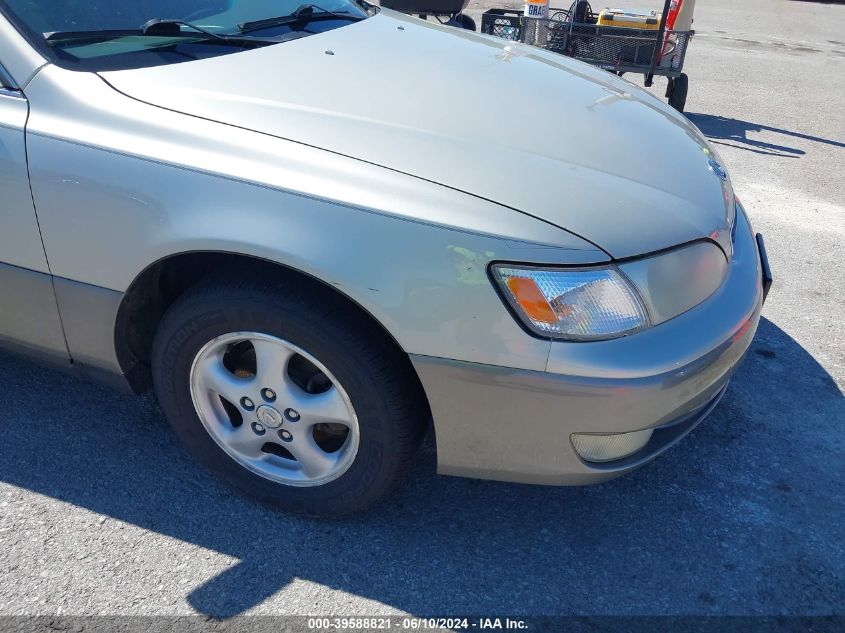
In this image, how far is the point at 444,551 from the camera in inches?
Answer: 85.4

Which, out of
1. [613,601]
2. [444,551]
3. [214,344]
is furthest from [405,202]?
[613,601]

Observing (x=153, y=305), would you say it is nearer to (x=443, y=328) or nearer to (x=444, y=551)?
(x=443, y=328)

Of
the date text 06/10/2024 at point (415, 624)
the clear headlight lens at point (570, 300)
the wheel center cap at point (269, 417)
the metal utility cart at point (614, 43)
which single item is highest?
the clear headlight lens at point (570, 300)

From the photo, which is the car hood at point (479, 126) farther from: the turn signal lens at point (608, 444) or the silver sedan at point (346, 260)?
the turn signal lens at point (608, 444)

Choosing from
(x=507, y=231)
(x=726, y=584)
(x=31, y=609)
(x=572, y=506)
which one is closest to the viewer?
(x=507, y=231)

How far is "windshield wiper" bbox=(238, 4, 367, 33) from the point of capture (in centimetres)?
255

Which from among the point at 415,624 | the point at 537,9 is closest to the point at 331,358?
the point at 415,624

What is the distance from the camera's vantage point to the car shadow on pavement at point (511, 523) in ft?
6.69

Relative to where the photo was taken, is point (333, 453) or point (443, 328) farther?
point (333, 453)

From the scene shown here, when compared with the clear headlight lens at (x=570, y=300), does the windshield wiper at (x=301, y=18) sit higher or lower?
higher

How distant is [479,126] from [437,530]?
3.96 feet

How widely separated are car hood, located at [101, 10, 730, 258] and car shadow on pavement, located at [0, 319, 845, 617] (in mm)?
873

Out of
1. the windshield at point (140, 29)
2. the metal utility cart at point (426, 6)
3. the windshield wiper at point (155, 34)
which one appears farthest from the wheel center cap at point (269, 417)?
the metal utility cart at point (426, 6)

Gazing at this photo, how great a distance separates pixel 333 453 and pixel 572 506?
2.60ft
